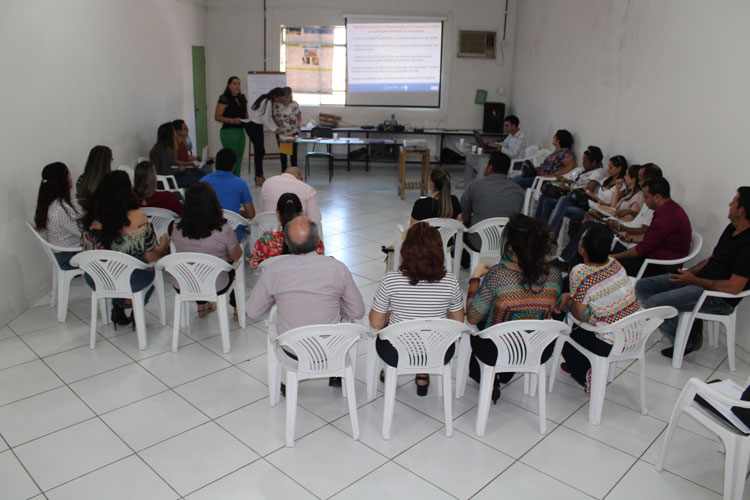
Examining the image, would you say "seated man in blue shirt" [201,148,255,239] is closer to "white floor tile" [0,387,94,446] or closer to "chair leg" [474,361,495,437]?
"white floor tile" [0,387,94,446]

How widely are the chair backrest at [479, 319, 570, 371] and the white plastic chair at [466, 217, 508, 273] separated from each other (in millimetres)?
1805

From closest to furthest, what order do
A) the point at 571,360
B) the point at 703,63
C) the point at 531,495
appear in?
the point at 531,495 → the point at 571,360 → the point at 703,63

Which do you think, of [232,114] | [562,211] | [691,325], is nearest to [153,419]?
[691,325]

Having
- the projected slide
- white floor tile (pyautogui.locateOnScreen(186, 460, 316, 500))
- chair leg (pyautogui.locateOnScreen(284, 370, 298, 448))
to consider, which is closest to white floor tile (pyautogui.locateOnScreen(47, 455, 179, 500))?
white floor tile (pyautogui.locateOnScreen(186, 460, 316, 500))

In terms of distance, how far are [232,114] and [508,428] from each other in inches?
255

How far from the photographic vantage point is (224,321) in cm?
371

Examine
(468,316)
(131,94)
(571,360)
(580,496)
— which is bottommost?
(580,496)

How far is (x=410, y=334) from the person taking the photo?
8.91 ft

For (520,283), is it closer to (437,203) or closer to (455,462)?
(455,462)

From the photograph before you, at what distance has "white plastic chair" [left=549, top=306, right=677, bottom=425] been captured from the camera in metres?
2.89

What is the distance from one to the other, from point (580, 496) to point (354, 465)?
106 centimetres

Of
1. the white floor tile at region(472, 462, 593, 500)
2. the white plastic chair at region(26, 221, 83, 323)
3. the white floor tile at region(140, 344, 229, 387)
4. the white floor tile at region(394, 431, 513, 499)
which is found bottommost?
the white floor tile at region(472, 462, 593, 500)

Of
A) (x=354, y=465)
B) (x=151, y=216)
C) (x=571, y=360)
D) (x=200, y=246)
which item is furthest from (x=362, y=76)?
(x=354, y=465)

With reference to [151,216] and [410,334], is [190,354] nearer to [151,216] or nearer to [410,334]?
[151,216]
